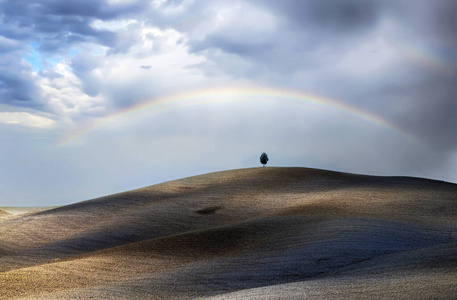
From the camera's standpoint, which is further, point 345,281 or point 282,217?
point 282,217

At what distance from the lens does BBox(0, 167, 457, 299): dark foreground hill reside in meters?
10.9

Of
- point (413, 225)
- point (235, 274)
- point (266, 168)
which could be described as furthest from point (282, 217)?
point (266, 168)

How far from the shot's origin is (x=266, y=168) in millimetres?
38719

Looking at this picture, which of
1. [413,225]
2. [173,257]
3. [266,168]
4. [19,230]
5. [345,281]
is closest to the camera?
[345,281]

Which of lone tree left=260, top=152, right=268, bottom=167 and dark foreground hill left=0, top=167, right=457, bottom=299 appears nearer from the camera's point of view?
dark foreground hill left=0, top=167, right=457, bottom=299

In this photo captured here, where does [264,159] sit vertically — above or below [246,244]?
above

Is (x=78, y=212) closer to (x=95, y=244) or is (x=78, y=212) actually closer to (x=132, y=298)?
(x=95, y=244)

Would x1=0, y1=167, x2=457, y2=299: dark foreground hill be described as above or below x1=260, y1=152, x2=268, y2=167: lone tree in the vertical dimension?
below

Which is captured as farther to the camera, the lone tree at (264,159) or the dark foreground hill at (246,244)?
the lone tree at (264,159)

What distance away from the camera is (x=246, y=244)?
1706 centimetres

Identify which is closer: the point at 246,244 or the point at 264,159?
the point at 246,244

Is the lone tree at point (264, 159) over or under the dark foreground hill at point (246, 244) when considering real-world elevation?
over

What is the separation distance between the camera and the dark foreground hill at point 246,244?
10938 millimetres

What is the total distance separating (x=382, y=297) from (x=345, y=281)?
5.94 ft
